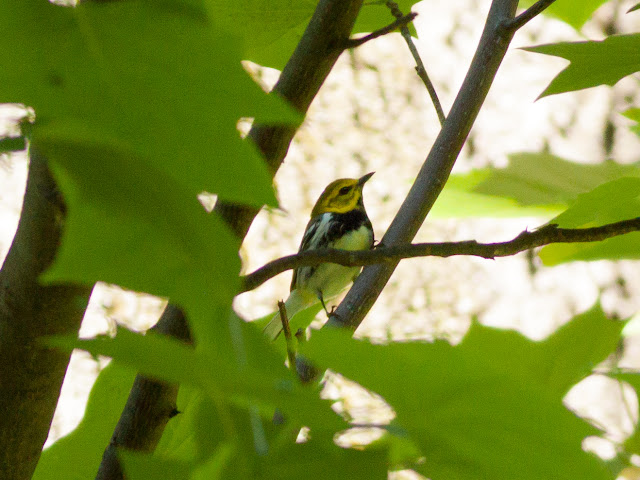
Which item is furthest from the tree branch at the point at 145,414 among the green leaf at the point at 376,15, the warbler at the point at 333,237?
the warbler at the point at 333,237

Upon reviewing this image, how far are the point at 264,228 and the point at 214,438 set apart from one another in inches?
56.3

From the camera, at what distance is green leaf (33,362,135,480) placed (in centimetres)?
33

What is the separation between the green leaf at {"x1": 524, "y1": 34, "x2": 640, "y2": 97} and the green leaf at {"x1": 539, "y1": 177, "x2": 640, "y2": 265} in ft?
0.14

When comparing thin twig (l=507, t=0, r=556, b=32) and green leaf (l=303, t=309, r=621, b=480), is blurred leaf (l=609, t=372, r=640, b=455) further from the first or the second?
thin twig (l=507, t=0, r=556, b=32)

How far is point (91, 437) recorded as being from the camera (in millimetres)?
350

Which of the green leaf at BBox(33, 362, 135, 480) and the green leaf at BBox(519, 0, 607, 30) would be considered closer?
the green leaf at BBox(33, 362, 135, 480)

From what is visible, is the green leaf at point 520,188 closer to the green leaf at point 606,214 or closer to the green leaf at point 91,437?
the green leaf at point 606,214

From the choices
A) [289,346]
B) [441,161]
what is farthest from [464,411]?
[441,161]

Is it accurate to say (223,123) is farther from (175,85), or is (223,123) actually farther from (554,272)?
(554,272)

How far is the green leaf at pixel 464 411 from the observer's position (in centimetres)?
13

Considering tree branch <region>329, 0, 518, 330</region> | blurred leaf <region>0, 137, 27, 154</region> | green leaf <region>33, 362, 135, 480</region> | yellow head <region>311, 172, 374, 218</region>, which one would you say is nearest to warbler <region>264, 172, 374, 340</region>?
yellow head <region>311, 172, 374, 218</region>

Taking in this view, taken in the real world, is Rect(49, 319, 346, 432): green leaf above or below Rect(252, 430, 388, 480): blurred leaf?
above

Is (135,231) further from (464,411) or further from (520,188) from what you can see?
(520,188)

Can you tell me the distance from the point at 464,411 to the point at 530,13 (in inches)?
11.3
